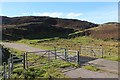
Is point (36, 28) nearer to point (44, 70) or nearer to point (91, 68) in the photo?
point (91, 68)

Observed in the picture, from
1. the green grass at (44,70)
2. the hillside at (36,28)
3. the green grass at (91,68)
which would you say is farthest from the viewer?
the hillside at (36,28)

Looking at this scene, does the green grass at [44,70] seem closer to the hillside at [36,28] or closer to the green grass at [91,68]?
the green grass at [91,68]

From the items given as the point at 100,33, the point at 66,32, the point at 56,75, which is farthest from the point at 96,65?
the point at 66,32

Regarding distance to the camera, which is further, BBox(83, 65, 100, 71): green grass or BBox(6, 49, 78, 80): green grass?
BBox(83, 65, 100, 71): green grass

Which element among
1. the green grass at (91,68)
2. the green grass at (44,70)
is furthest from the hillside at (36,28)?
the green grass at (91,68)

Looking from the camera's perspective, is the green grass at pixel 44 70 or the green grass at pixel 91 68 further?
the green grass at pixel 91 68

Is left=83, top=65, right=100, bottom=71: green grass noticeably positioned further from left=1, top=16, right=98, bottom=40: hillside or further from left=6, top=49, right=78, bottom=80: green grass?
left=1, top=16, right=98, bottom=40: hillside

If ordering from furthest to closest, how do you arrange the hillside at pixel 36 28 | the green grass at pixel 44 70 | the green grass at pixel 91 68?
the hillside at pixel 36 28 < the green grass at pixel 91 68 < the green grass at pixel 44 70

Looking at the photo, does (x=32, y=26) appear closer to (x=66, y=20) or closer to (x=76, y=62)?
(x=66, y=20)

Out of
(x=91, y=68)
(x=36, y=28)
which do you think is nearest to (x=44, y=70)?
(x=91, y=68)

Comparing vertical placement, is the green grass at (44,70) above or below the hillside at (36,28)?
below

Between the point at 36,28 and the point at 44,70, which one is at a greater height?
the point at 36,28

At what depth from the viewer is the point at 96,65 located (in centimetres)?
2059

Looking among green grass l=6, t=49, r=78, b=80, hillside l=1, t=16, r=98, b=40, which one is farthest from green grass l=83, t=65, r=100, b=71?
hillside l=1, t=16, r=98, b=40
